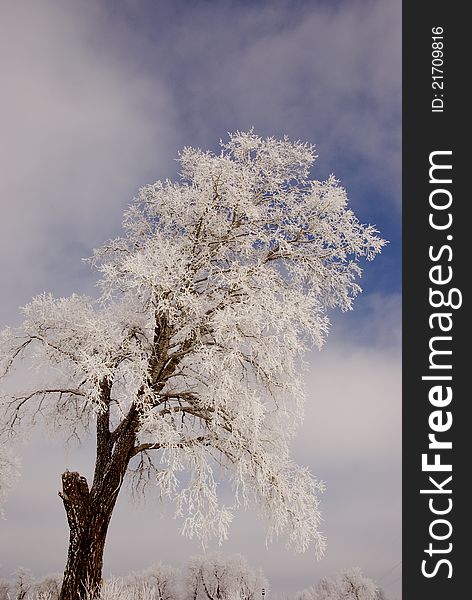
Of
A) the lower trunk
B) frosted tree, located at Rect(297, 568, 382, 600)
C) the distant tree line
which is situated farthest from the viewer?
frosted tree, located at Rect(297, 568, 382, 600)

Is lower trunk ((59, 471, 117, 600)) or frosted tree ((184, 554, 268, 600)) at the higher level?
frosted tree ((184, 554, 268, 600))

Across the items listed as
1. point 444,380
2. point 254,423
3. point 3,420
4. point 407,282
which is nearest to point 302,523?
point 254,423

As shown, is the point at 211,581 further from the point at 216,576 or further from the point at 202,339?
the point at 202,339

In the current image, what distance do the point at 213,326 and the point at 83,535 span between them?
14.4ft

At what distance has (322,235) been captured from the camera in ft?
43.0

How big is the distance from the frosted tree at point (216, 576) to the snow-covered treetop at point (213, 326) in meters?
32.9

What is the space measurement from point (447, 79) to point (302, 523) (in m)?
8.19

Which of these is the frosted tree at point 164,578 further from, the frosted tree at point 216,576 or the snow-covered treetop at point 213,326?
the snow-covered treetop at point 213,326

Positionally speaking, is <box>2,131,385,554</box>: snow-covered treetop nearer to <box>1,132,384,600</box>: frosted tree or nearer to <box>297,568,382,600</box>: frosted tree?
<box>1,132,384,600</box>: frosted tree

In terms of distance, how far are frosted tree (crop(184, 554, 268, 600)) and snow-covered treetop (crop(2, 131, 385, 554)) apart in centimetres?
3289

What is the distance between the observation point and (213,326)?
11.5 meters

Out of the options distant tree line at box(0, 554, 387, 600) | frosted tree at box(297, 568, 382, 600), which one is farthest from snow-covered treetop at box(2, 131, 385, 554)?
frosted tree at box(297, 568, 382, 600)

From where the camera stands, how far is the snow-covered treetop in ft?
36.7

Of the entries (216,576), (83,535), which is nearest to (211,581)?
(216,576)
